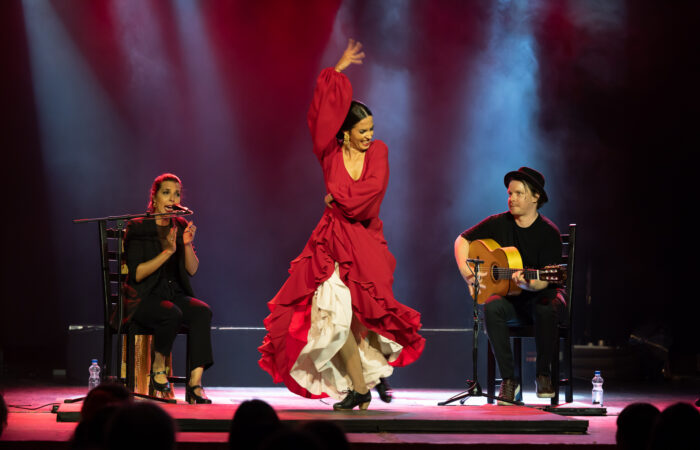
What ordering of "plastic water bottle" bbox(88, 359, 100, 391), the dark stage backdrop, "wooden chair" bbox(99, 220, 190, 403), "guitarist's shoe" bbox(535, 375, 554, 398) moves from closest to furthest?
"wooden chair" bbox(99, 220, 190, 403)
"guitarist's shoe" bbox(535, 375, 554, 398)
"plastic water bottle" bbox(88, 359, 100, 391)
the dark stage backdrop

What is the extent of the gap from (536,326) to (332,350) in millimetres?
1398

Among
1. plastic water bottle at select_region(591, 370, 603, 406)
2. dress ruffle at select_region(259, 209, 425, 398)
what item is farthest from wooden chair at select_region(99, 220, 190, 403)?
plastic water bottle at select_region(591, 370, 603, 406)

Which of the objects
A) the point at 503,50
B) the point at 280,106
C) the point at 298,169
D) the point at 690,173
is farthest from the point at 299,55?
the point at 690,173

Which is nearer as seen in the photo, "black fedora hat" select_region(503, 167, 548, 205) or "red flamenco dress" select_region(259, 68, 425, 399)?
"red flamenco dress" select_region(259, 68, 425, 399)

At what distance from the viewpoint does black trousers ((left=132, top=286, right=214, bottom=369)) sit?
4766 millimetres

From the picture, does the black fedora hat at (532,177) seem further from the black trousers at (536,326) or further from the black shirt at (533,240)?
the black trousers at (536,326)

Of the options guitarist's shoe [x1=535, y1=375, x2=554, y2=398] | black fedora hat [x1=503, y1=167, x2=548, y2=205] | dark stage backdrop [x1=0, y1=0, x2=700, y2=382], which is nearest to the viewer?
guitarist's shoe [x1=535, y1=375, x2=554, y2=398]

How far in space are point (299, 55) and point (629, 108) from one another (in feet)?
9.14

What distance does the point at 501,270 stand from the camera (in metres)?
4.94

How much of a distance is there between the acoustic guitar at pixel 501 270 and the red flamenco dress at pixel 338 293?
0.84 meters

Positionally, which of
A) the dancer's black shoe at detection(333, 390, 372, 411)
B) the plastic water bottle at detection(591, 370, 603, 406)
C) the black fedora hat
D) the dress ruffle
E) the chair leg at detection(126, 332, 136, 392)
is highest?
the black fedora hat

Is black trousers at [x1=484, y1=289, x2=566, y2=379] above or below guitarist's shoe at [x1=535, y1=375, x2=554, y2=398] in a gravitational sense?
above

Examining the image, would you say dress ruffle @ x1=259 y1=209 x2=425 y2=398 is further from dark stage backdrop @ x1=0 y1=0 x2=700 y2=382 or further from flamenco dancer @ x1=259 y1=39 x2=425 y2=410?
dark stage backdrop @ x1=0 y1=0 x2=700 y2=382

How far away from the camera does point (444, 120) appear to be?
7.34 meters
